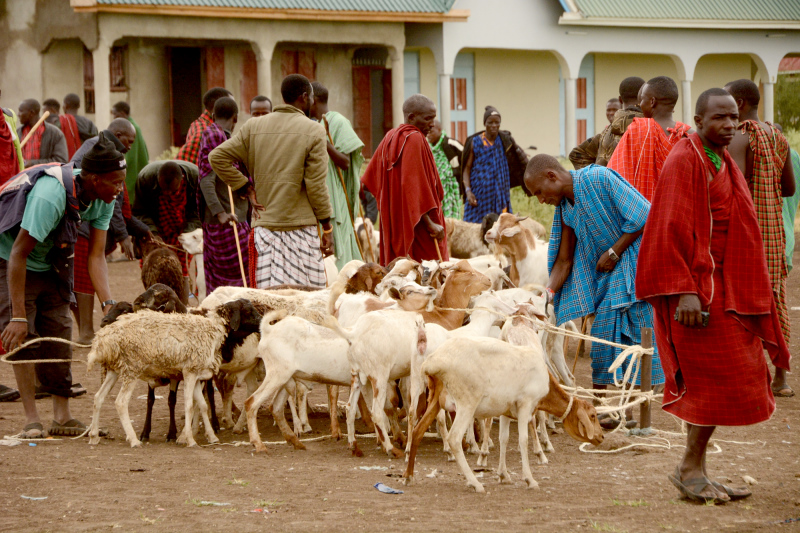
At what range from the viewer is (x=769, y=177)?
294 inches

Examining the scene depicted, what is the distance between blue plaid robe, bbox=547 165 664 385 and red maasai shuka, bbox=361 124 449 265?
161 cm

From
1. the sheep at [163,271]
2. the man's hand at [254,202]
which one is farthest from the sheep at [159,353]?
the sheep at [163,271]

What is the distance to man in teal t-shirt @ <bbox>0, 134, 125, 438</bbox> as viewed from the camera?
628 centimetres

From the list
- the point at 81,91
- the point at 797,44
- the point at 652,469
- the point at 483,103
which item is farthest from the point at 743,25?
the point at 652,469

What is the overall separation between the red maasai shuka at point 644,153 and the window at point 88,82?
1521 centimetres

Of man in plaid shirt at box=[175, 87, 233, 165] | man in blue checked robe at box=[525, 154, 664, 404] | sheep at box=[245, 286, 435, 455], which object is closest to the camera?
sheep at box=[245, 286, 435, 455]

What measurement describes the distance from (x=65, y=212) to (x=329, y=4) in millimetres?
14425

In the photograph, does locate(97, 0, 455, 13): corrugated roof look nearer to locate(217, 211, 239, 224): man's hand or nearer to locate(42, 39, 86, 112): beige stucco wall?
locate(42, 39, 86, 112): beige stucco wall

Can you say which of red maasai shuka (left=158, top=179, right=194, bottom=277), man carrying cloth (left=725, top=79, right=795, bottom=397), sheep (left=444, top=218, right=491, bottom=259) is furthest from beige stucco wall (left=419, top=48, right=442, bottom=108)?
Answer: man carrying cloth (left=725, top=79, right=795, bottom=397)

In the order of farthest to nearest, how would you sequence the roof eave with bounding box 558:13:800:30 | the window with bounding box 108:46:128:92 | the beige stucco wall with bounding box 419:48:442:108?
the beige stucco wall with bounding box 419:48:442:108 < the roof eave with bounding box 558:13:800:30 < the window with bounding box 108:46:128:92

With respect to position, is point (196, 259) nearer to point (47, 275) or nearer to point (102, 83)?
point (47, 275)

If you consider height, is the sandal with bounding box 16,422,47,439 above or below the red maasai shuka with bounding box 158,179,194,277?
below

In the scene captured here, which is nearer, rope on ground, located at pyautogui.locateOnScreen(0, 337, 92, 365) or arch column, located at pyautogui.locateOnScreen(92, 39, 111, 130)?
rope on ground, located at pyautogui.locateOnScreen(0, 337, 92, 365)

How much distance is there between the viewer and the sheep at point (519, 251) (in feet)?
29.4
